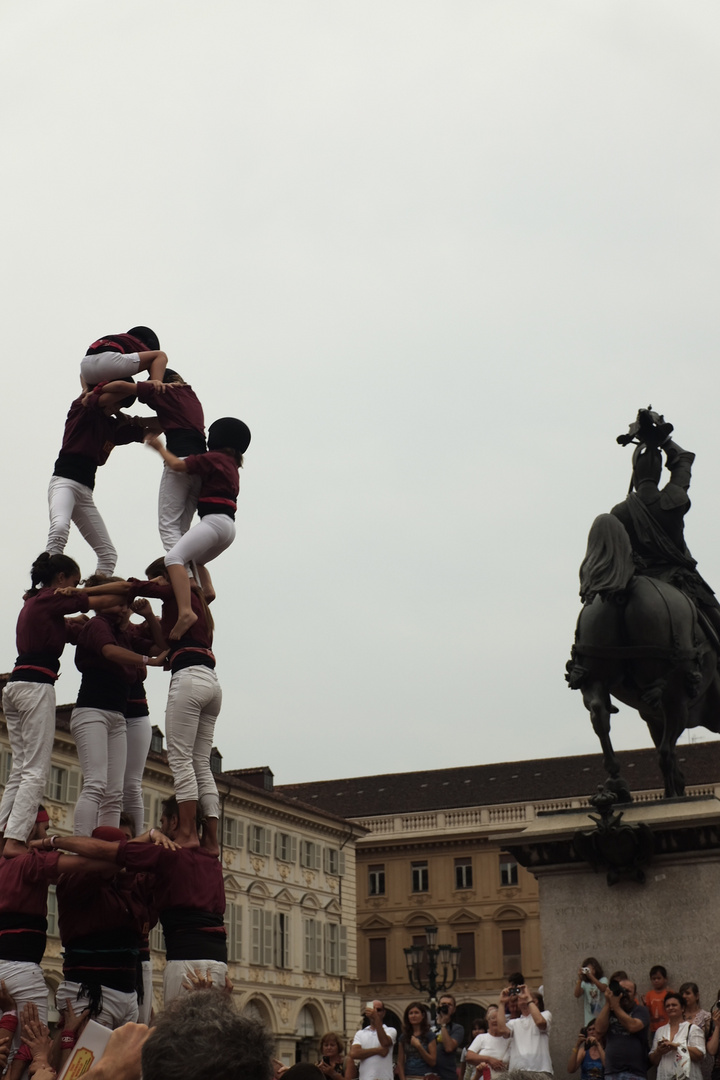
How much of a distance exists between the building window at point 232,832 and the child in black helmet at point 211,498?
44.8m

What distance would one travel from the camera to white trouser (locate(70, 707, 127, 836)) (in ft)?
27.2

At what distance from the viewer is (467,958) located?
2648 inches

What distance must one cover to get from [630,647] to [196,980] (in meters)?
6.05

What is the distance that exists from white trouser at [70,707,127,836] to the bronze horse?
4825 mm

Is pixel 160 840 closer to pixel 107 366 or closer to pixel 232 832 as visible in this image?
pixel 107 366

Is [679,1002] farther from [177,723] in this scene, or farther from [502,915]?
[502,915]

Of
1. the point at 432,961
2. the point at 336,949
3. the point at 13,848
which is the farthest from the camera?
the point at 336,949

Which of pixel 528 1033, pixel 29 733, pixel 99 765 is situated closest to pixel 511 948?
pixel 528 1033

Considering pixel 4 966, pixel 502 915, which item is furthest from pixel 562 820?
pixel 502 915

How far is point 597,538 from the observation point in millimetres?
12148

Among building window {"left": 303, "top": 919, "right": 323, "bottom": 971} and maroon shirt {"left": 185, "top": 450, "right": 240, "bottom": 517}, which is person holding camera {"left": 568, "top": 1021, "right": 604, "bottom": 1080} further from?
building window {"left": 303, "top": 919, "right": 323, "bottom": 971}

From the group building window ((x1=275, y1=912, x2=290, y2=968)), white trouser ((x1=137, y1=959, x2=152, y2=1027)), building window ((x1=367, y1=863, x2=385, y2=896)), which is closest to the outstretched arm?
white trouser ((x1=137, y1=959, x2=152, y2=1027))

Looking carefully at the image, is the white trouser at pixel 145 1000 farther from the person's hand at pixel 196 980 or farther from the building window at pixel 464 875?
the building window at pixel 464 875

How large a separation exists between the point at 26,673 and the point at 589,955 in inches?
215
